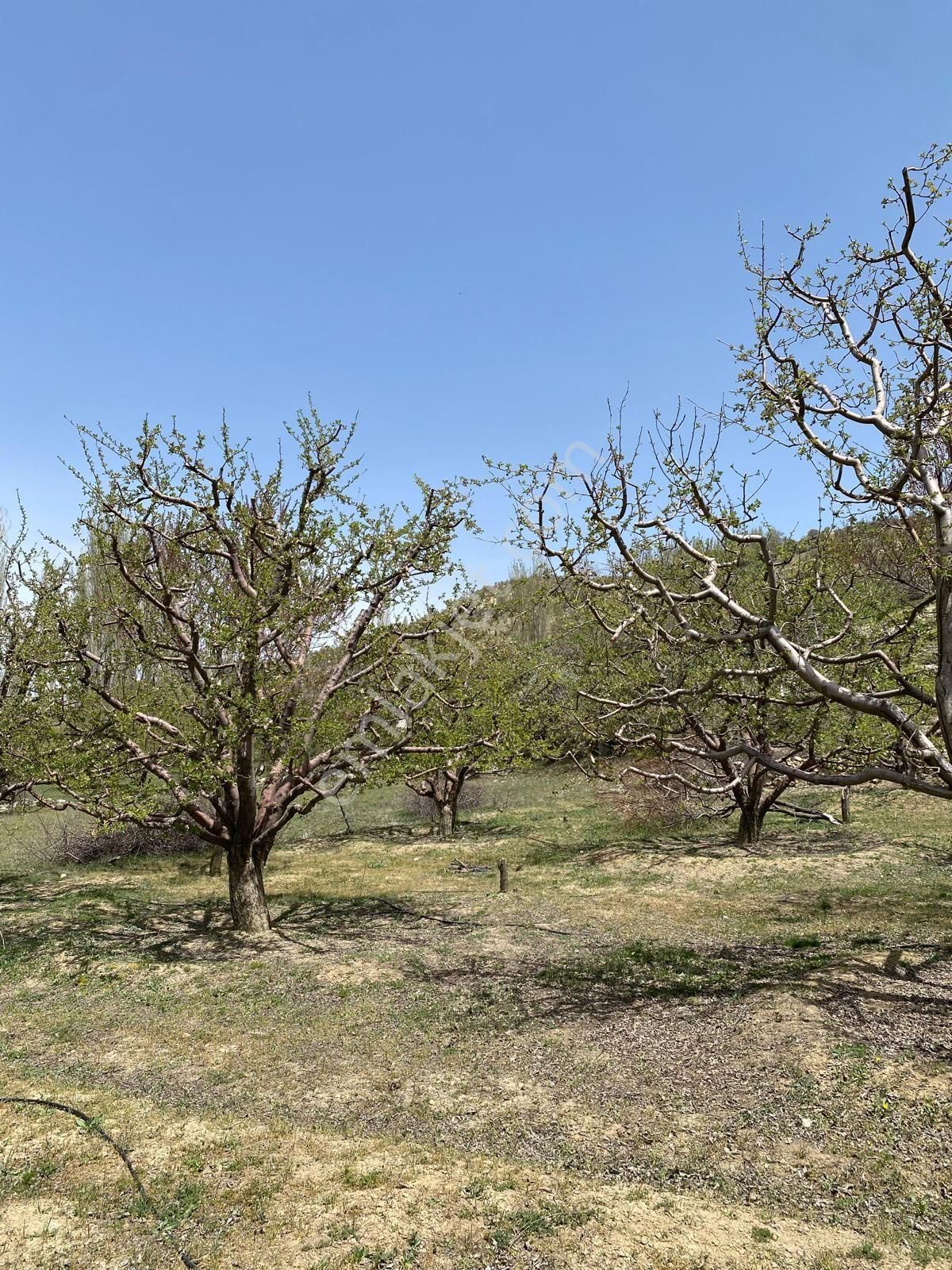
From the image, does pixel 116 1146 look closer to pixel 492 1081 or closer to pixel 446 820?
pixel 492 1081

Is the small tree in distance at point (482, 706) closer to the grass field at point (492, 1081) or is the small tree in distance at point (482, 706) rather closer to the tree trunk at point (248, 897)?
the grass field at point (492, 1081)

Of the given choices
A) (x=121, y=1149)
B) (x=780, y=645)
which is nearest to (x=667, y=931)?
(x=780, y=645)

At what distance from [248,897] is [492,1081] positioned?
22.7 ft

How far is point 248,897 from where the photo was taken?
12.7 m

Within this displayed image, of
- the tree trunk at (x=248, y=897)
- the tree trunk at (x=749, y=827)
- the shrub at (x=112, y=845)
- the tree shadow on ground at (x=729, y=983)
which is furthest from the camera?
the shrub at (x=112, y=845)

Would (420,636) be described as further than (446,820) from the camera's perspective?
No

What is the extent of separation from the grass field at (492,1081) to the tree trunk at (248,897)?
0.52 m

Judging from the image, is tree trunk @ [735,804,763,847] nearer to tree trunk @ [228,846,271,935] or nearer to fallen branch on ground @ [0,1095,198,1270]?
tree trunk @ [228,846,271,935]

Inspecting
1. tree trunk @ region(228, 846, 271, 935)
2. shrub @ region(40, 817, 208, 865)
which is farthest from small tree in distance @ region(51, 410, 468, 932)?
shrub @ region(40, 817, 208, 865)

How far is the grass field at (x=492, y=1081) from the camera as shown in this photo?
4957mm

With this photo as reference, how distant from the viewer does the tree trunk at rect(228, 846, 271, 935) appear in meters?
12.6

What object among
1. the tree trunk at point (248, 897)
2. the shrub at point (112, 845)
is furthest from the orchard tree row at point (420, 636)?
the shrub at point (112, 845)

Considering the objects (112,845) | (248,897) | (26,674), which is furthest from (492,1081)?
(112,845)

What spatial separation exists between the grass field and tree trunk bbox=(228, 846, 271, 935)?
52cm
